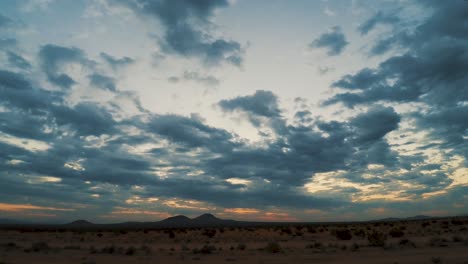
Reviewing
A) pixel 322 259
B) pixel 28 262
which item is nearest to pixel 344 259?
pixel 322 259

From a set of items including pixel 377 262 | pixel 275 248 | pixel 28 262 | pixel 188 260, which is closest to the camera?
pixel 377 262

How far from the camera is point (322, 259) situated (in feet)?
64.2

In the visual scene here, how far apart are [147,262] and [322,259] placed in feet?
33.2

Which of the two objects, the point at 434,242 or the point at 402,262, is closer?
the point at 402,262

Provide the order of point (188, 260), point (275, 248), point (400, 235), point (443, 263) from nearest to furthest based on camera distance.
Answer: point (443, 263) → point (188, 260) → point (275, 248) → point (400, 235)

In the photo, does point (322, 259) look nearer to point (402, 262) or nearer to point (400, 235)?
point (402, 262)

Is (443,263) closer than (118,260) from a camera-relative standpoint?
Yes

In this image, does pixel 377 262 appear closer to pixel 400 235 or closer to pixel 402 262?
pixel 402 262

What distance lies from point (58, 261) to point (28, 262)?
1505 mm

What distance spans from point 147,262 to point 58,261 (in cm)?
515

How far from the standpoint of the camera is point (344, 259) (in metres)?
19.1

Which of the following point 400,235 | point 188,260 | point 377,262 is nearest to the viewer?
point 377,262

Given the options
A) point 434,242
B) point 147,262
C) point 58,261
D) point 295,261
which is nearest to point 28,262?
point 58,261

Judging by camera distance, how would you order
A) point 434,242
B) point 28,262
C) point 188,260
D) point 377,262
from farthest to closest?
point 434,242
point 188,260
point 28,262
point 377,262
